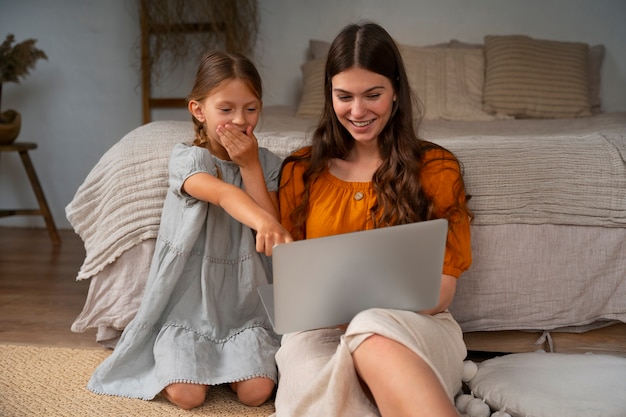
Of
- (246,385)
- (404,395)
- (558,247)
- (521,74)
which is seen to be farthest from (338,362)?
(521,74)

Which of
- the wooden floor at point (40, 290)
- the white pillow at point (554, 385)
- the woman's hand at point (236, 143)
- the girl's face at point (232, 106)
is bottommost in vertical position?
the wooden floor at point (40, 290)

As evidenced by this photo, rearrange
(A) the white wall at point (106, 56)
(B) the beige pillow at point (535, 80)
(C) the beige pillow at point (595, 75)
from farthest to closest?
(A) the white wall at point (106, 56)
(C) the beige pillow at point (595, 75)
(B) the beige pillow at point (535, 80)

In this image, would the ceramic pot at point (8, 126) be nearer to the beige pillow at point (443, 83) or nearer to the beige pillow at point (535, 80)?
the beige pillow at point (443, 83)

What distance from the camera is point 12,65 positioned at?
3104 millimetres

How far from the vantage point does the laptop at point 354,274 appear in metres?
1.12

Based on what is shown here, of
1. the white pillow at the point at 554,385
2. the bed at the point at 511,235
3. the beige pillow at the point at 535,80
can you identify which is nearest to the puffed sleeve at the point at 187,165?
the bed at the point at 511,235

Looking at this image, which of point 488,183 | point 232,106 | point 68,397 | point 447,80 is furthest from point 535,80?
point 68,397

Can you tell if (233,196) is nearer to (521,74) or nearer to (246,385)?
(246,385)

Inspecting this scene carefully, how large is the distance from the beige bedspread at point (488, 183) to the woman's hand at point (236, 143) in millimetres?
236

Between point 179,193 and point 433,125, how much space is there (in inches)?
51.2

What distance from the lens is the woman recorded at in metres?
1.16

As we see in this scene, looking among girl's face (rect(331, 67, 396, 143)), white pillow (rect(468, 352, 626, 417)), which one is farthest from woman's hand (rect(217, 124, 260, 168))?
white pillow (rect(468, 352, 626, 417))

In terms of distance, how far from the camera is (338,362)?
1181 mm

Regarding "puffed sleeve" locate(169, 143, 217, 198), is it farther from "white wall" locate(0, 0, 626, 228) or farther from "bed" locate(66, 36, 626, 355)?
"white wall" locate(0, 0, 626, 228)
